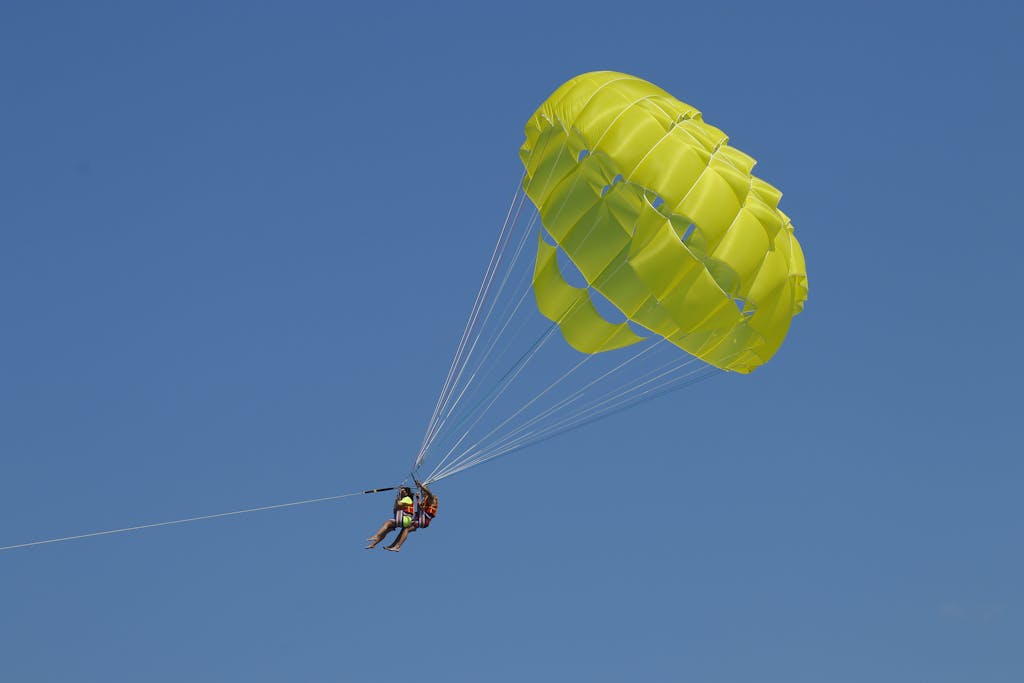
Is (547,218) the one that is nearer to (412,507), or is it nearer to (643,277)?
(643,277)

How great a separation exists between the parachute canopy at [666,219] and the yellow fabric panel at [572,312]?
0.20m

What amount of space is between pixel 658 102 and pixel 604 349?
3526mm

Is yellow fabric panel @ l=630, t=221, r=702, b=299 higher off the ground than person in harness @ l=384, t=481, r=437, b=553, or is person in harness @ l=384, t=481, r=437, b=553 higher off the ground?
yellow fabric panel @ l=630, t=221, r=702, b=299

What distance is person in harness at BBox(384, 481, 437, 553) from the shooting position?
19.5 metres

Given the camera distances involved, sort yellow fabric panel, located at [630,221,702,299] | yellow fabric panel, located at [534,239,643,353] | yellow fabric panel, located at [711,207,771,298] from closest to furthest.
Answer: yellow fabric panel, located at [711,207,771,298]
yellow fabric panel, located at [630,221,702,299]
yellow fabric panel, located at [534,239,643,353]

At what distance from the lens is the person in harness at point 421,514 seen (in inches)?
769

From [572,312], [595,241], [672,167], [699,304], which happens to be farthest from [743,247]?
[572,312]

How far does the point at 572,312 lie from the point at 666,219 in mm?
2463

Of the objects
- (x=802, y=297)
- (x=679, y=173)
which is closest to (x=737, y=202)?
(x=679, y=173)

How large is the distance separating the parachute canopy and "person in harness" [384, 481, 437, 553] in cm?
335

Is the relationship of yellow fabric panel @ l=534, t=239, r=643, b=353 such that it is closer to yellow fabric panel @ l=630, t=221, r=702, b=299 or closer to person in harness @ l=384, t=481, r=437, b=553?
yellow fabric panel @ l=630, t=221, r=702, b=299

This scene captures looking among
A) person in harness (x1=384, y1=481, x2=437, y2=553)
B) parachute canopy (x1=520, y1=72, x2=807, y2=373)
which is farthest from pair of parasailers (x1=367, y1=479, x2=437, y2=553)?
parachute canopy (x1=520, y1=72, x2=807, y2=373)

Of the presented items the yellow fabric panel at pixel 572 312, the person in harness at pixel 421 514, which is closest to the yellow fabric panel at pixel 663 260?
the yellow fabric panel at pixel 572 312

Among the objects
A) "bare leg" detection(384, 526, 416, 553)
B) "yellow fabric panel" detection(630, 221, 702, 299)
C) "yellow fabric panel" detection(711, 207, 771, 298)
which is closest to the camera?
"yellow fabric panel" detection(711, 207, 771, 298)
